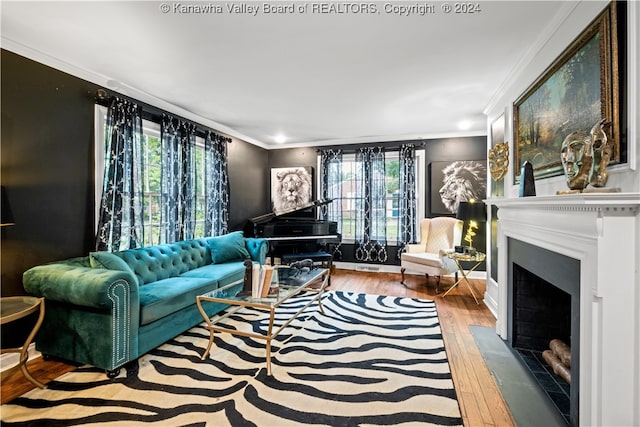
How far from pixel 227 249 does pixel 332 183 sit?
2.59 m

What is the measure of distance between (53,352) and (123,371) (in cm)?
63

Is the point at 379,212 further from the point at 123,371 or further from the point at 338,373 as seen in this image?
the point at 123,371

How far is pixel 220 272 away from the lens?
3.37 m

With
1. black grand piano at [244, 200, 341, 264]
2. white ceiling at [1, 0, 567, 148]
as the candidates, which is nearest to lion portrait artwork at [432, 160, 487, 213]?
white ceiling at [1, 0, 567, 148]

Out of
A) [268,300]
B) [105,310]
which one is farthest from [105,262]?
[268,300]

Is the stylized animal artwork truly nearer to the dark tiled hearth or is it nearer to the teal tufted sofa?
the dark tiled hearth

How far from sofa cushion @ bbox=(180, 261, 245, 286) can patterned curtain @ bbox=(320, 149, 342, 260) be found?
245 cm

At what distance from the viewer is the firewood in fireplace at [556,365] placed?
2023 mm

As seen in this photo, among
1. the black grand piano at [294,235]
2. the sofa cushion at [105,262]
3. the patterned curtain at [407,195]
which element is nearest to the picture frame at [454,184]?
the patterned curtain at [407,195]

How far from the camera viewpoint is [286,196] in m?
6.04

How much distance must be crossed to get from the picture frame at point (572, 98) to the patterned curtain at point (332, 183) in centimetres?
330

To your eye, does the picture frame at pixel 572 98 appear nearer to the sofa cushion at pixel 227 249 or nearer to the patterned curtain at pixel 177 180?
the sofa cushion at pixel 227 249

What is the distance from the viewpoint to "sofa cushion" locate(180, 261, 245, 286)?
3248 millimetres

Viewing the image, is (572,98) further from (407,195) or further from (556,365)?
(407,195)
